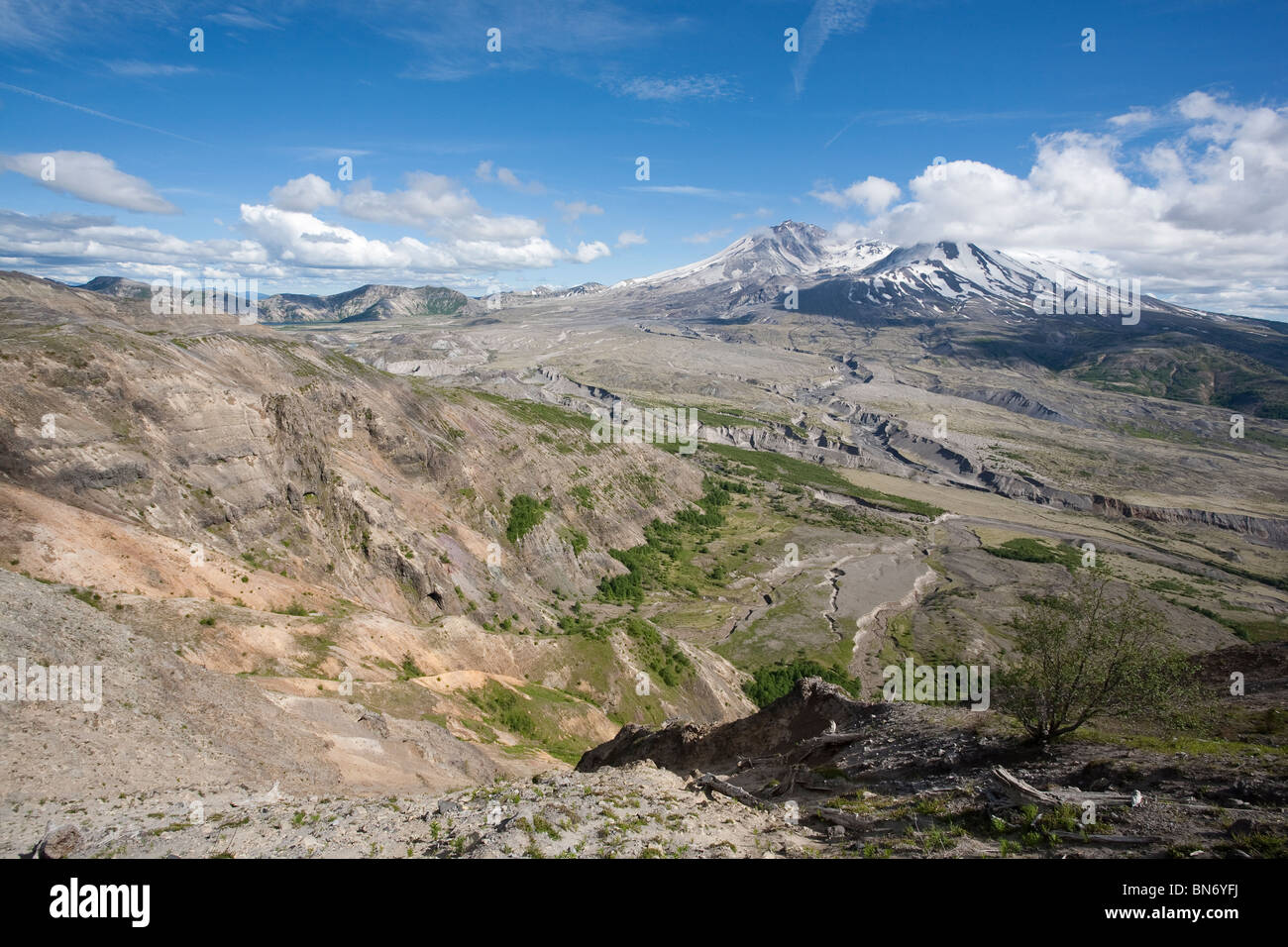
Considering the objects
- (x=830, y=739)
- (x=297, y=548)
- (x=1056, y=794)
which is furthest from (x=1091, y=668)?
(x=297, y=548)

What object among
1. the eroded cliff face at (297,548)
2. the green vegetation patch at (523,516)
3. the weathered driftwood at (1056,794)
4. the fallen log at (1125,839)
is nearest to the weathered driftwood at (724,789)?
the weathered driftwood at (1056,794)

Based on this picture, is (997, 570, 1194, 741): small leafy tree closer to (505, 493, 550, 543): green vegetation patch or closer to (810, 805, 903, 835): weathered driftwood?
(810, 805, 903, 835): weathered driftwood

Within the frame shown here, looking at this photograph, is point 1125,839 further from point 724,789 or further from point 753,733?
point 753,733

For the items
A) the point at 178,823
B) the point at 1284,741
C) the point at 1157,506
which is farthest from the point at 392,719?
the point at 1157,506

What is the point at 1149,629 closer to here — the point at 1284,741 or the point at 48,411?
the point at 1284,741

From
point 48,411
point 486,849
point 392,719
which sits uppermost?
point 48,411
